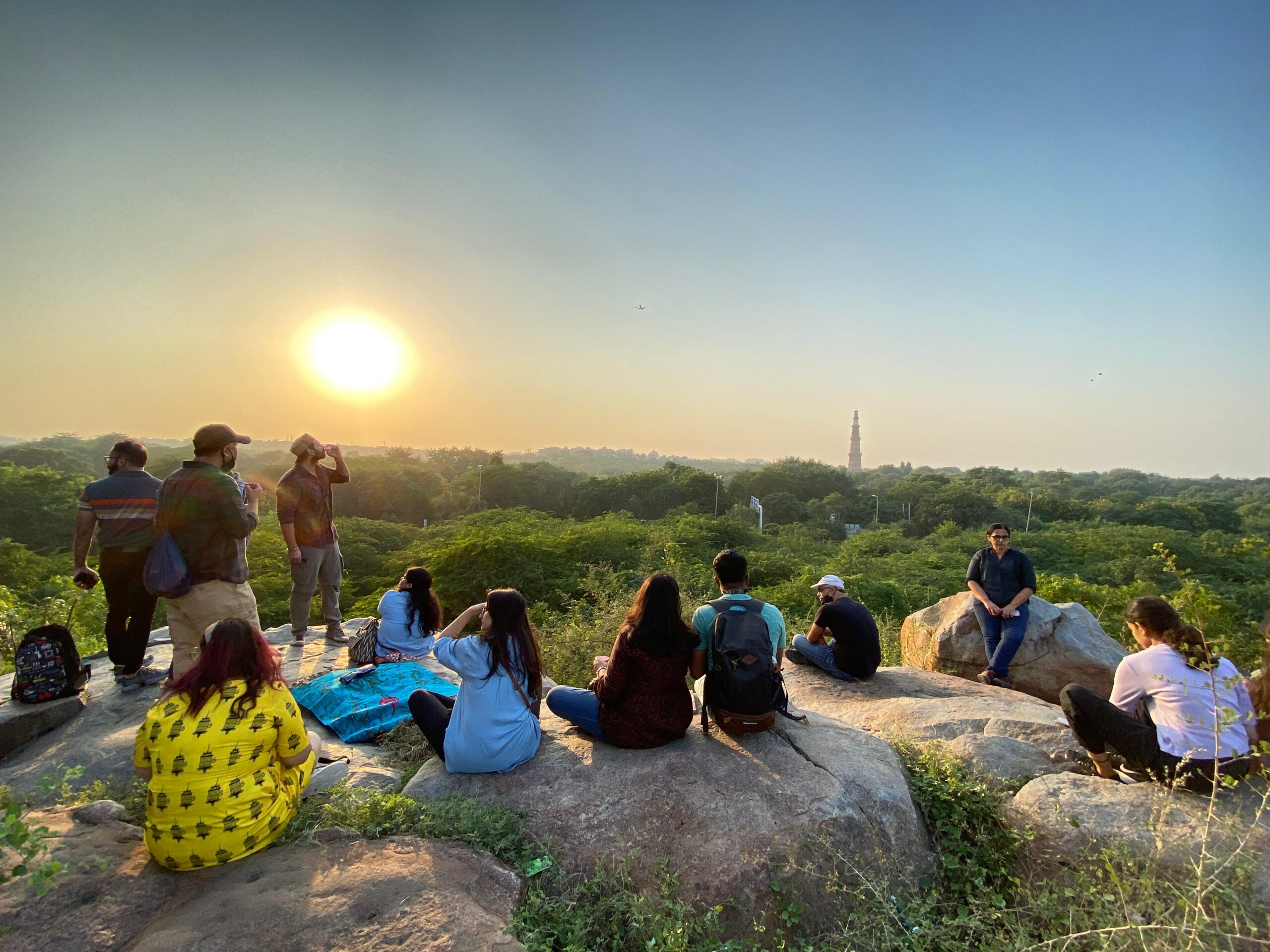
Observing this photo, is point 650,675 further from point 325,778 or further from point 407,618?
point 407,618

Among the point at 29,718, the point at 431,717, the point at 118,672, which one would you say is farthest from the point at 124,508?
the point at 431,717

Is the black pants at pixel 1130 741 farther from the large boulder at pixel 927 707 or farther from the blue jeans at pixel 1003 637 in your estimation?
the blue jeans at pixel 1003 637

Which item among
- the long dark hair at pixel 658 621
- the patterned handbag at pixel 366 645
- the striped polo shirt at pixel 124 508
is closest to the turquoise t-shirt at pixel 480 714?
the long dark hair at pixel 658 621

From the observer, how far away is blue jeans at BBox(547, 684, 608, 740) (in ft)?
13.0

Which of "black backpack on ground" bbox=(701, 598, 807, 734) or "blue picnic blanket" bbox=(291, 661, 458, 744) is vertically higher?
"black backpack on ground" bbox=(701, 598, 807, 734)

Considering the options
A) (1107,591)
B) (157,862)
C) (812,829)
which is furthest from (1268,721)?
(1107,591)

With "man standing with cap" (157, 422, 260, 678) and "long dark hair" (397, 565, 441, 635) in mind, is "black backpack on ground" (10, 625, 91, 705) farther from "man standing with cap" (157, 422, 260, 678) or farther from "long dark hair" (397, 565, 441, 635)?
"long dark hair" (397, 565, 441, 635)

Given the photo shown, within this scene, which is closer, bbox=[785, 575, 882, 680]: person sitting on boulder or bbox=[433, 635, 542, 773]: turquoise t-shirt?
bbox=[433, 635, 542, 773]: turquoise t-shirt

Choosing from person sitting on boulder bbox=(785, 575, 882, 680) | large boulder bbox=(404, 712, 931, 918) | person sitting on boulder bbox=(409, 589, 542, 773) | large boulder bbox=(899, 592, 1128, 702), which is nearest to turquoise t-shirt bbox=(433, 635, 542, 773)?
person sitting on boulder bbox=(409, 589, 542, 773)

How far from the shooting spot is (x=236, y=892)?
102 inches

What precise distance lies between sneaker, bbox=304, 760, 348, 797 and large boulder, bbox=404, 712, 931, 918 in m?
0.41

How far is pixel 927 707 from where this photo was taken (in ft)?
16.6

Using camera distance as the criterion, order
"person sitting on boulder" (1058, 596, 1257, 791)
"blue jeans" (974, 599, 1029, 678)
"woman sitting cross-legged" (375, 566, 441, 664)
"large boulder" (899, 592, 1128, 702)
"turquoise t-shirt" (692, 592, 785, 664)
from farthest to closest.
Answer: "large boulder" (899, 592, 1128, 702) → "blue jeans" (974, 599, 1029, 678) → "woman sitting cross-legged" (375, 566, 441, 664) → "turquoise t-shirt" (692, 592, 785, 664) → "person sitting on boulder" (1058, 596, 1257, 791)

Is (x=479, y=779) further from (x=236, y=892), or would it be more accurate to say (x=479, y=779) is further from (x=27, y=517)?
(x=27, y=517)
